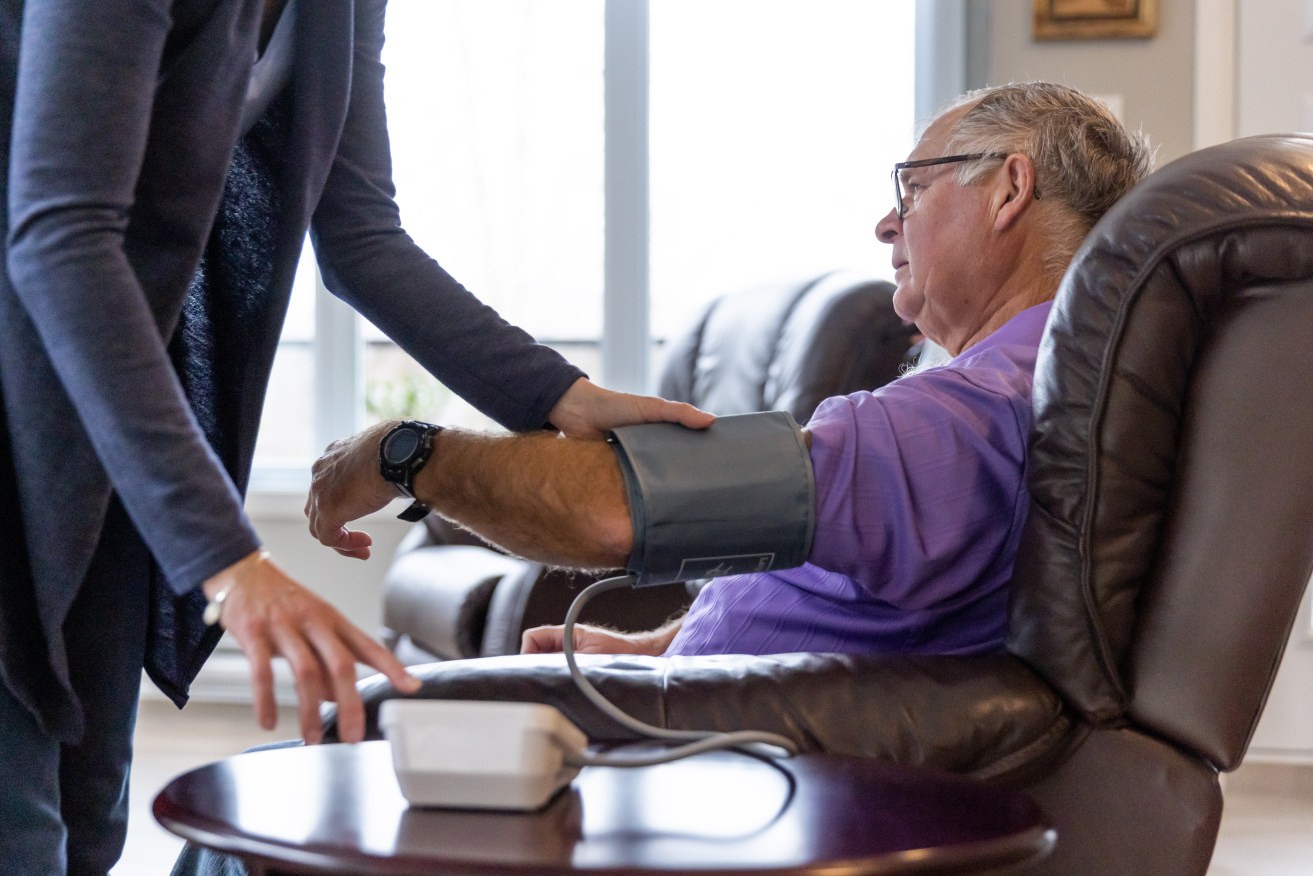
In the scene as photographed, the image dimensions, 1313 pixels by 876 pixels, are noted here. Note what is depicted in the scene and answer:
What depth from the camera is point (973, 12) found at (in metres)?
3.23

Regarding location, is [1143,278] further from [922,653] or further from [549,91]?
[549,91]

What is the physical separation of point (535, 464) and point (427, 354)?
0.64ft

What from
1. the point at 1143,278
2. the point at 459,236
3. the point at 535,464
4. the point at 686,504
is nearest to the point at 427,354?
the point at 535,464

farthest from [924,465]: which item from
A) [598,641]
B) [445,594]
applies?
[445,594]

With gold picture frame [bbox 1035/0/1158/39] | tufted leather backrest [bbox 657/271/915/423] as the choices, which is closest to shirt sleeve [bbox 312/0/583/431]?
tufted leather backrest [bbox 657/271/915/423]

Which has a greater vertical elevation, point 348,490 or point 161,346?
point 161,346

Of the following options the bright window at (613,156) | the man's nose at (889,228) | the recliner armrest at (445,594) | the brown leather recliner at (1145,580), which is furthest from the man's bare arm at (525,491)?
the bright window at (613,156)

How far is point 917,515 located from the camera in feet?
3.59

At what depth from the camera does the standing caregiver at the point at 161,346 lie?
2.28 ft

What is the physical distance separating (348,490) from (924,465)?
1.76ft

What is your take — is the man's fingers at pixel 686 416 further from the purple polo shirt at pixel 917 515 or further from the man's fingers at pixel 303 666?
the man's fingers at pixel 303 666

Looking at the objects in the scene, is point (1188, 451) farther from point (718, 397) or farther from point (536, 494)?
point (718, 397)

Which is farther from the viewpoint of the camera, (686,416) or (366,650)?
(686,416)

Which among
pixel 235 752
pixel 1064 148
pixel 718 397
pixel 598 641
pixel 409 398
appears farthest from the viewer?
pixel 409 398
